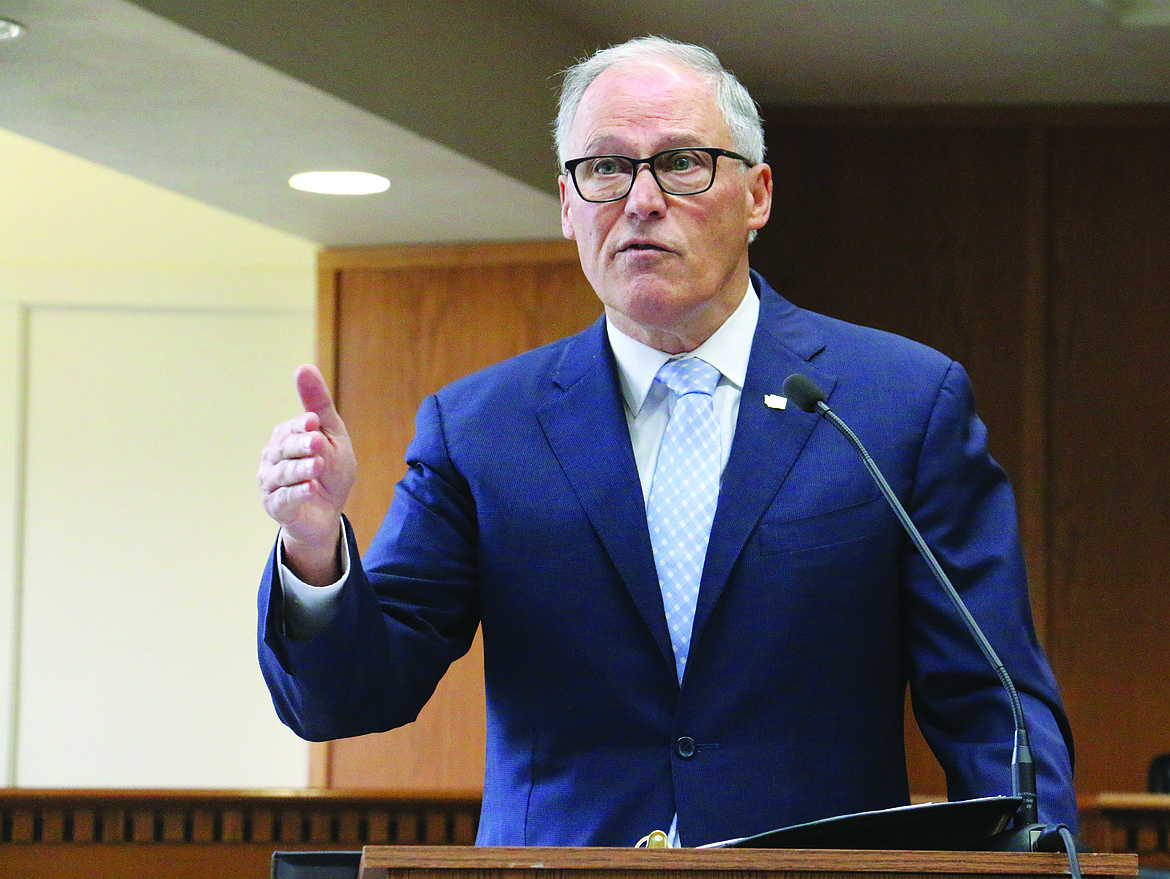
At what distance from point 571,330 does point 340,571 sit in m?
2.90

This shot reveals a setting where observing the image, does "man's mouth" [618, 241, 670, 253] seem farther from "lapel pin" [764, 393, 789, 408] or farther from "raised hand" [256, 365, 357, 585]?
"raised hand" [256, 365, 357, 585]

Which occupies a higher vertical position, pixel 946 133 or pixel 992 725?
pixel 946 133

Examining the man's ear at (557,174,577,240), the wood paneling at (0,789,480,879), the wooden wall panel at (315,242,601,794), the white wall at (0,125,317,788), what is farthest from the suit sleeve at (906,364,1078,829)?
the white wall at (0,125,317,788)

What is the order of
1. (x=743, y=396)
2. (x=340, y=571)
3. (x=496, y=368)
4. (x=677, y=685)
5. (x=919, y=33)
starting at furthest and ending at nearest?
1. (x=919, y=33)
2. (x=496, y=368)
3. (x=743, y=396)
4. (x=677, y=685)
5. (x=340, y=571)

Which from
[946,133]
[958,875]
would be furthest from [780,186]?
[958,875]

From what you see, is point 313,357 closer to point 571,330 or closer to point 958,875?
point 571,330

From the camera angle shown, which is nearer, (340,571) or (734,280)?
(340,571)

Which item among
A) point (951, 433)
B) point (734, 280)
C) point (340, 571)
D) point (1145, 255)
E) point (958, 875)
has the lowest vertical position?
point (958, 875)

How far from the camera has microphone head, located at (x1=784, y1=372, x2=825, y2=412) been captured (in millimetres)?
1487

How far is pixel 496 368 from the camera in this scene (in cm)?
197

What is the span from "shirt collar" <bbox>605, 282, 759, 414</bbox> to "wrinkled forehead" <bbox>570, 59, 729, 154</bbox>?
9.2 inches

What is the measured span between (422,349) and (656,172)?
275 centimetres

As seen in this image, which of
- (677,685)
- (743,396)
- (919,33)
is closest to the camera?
(677,685)

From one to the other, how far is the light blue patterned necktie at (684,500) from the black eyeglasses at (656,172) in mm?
237
